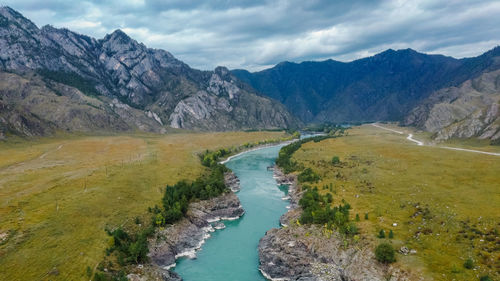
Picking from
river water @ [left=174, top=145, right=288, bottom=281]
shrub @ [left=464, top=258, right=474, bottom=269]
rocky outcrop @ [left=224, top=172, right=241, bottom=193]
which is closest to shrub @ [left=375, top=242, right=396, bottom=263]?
shrub @ [left=464, top=258, right=474, bottom=269]

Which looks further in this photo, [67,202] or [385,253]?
[67,202]

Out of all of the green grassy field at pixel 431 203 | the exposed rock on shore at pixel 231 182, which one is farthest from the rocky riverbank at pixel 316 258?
the exposed rock on shore at pixel 231 182

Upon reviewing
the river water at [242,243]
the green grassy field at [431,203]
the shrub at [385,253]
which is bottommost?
the river water at [242,243]

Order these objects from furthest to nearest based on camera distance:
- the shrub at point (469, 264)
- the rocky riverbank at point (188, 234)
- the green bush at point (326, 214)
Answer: the green bush at point (326, 214) < the rocky riverbank at point (188, 234) < the shrub at point (469, 264)

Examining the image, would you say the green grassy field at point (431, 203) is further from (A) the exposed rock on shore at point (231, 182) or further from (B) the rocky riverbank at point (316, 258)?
(A) the exposed rock on shore at point (231, 182)

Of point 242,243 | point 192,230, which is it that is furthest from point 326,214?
point 192,230

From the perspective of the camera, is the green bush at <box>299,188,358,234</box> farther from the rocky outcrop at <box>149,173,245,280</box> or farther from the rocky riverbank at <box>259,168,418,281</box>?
the rocky outcrop at <box>149,173,245,280</box>

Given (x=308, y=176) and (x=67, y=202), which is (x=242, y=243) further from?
(x=308, y=176)

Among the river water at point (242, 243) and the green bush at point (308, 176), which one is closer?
the river water at point (242, 243)
